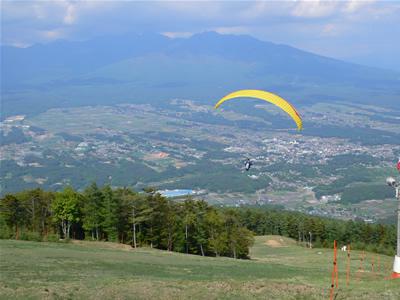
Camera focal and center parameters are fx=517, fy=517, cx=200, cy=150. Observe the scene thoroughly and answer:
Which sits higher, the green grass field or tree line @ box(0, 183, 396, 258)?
the green grass field

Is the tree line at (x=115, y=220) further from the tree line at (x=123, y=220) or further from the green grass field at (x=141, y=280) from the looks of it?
the green grass field at (x=141, y=280)

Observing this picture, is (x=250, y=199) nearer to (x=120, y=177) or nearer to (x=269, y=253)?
(x=120, y=177)

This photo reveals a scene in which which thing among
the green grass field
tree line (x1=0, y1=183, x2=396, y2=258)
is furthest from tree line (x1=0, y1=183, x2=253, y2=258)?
the green grass field

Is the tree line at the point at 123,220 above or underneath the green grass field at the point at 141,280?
underneath

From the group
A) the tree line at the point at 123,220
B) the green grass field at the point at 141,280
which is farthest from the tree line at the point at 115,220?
the green grass field at the point at 141,280

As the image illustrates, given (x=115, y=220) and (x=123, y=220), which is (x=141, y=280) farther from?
(x=123, y=220)

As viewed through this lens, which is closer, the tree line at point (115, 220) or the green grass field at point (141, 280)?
the green grass field at point (141, 280)

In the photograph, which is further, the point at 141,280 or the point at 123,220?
the point at 123,220

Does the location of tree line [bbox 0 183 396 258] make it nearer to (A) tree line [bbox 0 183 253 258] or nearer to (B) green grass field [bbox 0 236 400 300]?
(A) tree line [bbox 0 183 253 258]

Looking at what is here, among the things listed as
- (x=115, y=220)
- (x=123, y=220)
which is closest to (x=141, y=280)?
(x=115, y=220)
